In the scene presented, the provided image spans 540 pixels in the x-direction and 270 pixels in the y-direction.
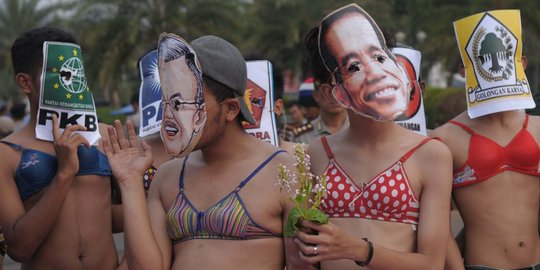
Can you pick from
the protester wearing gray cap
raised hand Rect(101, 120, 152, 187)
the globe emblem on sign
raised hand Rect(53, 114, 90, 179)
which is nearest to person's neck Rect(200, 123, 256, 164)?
the protester wearing gray cap

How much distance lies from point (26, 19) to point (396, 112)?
36.7 m

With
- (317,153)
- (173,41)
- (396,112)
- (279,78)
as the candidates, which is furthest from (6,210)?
(279,78)

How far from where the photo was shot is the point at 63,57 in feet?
13.1

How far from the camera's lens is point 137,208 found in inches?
124

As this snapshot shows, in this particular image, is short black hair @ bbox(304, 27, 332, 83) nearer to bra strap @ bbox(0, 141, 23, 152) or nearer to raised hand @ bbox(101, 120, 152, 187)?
raised hand @ bbox(101, 120, 152, 187)

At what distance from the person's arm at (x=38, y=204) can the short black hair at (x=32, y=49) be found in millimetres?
398

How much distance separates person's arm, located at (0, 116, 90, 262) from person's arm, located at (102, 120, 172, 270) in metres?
0.36

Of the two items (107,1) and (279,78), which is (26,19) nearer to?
(107,1)

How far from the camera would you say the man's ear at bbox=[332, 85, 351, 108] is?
3207mm

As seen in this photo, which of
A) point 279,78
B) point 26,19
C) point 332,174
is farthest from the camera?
point 26,19

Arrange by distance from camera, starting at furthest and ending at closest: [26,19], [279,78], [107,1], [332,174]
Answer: [26,19] < [107,1] < [279,78] < [332,174]

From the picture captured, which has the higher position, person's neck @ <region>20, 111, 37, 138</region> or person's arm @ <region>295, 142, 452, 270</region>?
person's neck @ <region>20, 111, 37, 138</region>

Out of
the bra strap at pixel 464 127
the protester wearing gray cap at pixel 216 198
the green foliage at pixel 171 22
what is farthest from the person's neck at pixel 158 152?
the green foliage at pixel 171 22

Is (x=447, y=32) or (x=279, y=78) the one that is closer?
(x=279, y=78)
